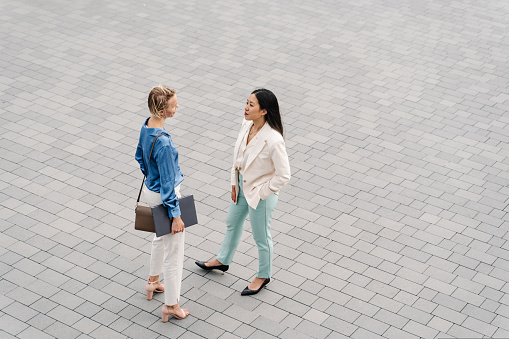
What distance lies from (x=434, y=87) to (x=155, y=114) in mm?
6296

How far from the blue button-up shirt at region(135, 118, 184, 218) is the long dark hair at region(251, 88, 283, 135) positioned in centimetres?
87

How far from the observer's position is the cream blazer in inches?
243

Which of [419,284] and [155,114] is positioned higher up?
[155,114]

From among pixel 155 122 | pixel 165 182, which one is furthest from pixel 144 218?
pixel 155 122

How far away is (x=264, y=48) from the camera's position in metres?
12.1

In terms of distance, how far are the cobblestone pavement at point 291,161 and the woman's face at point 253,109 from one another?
1671 mm

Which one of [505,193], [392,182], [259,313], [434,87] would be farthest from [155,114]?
[434,87]

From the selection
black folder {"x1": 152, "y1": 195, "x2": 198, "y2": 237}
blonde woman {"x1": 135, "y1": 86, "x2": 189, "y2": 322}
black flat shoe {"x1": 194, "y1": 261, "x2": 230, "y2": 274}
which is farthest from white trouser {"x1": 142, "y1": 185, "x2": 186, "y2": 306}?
black flat shoe {"x1": 194, "y1": 261, "x2": 230, "y2": 274}

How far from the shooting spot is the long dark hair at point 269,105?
20.1 ft

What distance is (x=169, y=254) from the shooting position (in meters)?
6.11

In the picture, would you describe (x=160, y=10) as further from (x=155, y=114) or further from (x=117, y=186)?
(x=155, y=114)

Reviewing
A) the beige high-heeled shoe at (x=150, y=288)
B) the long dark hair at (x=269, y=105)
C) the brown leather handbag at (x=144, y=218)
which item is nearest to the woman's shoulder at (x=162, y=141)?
the brown leather handbag at (x=144, y=218)

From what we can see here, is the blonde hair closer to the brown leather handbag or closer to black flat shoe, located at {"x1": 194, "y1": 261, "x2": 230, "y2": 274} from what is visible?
the brown leather handbag

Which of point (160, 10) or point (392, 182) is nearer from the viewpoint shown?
point (392, 182)
